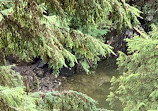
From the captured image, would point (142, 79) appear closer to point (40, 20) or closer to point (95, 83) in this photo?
point (95, 83)

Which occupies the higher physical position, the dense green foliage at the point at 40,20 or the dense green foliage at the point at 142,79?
the dense green foliage at the point at 142,79

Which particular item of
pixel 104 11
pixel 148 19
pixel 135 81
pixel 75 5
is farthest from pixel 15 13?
pixel 148 19

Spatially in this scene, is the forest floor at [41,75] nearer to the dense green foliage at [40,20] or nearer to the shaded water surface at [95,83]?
the shaded water surface at [95,83]

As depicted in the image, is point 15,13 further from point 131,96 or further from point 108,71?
point 108,71

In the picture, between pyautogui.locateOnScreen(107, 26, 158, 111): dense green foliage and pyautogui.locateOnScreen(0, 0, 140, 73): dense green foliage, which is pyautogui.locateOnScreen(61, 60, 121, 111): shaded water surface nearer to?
pyautogui.locateOnScreen(107, 26, 158, 111): dense green foliage

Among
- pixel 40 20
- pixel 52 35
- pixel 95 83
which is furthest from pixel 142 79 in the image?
pixel 40 20

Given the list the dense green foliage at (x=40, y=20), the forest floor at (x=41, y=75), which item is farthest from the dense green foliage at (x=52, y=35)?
the forest floor at (x=41, y=75)

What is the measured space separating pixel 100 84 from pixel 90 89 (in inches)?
26.5

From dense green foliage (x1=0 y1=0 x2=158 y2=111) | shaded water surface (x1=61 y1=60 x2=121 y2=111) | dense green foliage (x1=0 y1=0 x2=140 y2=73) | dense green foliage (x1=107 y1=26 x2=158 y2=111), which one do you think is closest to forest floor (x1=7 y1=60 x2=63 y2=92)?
shaded water surface (x1=61 y1=60 x2=121 y2=111)

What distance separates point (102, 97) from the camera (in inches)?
360

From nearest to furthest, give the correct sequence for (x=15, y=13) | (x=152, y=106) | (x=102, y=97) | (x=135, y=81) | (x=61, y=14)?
(x=15, y=13) → (x=61, y=14) → (x=152, y=106) → (x=135, y=81) → (x=102, y=97)

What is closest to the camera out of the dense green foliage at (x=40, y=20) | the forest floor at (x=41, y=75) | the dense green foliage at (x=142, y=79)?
the dense green foliage at (x=40, y=20)

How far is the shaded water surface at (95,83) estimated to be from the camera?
9.14 metres

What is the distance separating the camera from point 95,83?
988 centimetres
